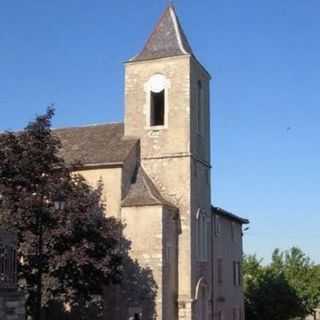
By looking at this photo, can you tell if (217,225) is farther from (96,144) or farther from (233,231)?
(96,144)

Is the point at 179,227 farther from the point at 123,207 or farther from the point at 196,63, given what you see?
the point at 196,63

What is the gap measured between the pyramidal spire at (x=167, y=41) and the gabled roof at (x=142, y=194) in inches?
250

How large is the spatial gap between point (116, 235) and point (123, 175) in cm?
499

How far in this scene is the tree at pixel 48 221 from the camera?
22391mm

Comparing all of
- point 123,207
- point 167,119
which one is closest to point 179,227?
point 123,207

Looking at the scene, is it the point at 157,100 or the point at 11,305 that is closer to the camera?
the point at 11,305

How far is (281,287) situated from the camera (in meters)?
44.8

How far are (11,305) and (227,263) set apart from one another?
82.3ft

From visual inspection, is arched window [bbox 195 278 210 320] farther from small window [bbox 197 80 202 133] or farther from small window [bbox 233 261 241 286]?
small window [bbox 233 261 241 286]

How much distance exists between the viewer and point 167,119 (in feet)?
104

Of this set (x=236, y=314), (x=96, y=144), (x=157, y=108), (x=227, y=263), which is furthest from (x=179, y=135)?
(x=236, y=314)

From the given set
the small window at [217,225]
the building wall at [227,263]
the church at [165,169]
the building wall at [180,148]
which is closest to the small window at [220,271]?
the building wall at [227,263]

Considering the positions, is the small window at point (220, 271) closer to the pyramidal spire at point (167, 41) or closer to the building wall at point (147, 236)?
the building wall at point (147, 236)

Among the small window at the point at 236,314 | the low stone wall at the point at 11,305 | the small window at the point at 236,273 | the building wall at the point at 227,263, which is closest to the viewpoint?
the low stone wall at the point at 11,305
